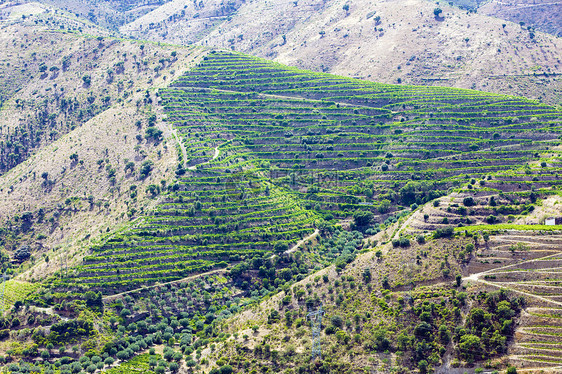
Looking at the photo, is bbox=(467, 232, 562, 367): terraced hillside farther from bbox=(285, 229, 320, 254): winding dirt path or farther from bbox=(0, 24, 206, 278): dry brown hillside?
bbox=(0, 24, 206, 278): dry brown hillside

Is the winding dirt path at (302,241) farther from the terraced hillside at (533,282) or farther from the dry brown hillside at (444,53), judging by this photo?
the dry brown hillside at (444,53)

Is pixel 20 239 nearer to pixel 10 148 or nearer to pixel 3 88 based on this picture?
pixel 10 148

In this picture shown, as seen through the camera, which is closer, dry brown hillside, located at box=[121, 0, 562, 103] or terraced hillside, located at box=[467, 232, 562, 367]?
terraced hillside, located at box=[467, 232, 562, 367]

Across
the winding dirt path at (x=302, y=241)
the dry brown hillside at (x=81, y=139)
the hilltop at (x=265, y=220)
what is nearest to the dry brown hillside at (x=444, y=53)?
the hilltop at (x=265, y=220)

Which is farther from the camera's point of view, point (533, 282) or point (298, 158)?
point (298, 158)

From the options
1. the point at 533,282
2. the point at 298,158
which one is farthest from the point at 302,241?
the point at 533,282

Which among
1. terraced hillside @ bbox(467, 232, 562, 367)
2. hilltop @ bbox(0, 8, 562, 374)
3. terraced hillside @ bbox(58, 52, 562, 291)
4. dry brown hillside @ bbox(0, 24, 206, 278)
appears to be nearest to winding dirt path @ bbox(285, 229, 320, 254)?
hilltop @ bbox(0, 8, 562, 374)

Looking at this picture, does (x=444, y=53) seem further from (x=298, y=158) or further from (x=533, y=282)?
(x=533, y=282)

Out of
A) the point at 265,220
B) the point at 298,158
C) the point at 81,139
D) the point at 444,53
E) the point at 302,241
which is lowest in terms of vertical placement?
the point at 302,241

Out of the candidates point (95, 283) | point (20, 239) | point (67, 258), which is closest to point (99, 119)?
point (20, 239)
